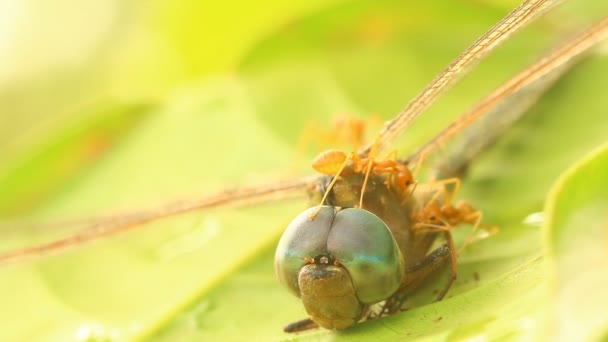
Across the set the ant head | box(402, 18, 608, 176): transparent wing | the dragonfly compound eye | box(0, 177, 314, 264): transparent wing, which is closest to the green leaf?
box(402, 18, 608, 176): transparent wing

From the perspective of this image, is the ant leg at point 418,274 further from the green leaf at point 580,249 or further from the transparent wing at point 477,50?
the green leaf at point 580,249

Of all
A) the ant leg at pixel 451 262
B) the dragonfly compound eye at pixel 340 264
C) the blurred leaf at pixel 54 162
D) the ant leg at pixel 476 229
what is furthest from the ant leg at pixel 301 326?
the blurred leaf at pixel 54 162

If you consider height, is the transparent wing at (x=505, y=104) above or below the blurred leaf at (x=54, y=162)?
above

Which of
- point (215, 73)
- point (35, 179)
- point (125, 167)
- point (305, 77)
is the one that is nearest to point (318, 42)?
point (305, 77)

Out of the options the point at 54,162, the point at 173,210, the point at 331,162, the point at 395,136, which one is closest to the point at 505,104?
the point at 395,136

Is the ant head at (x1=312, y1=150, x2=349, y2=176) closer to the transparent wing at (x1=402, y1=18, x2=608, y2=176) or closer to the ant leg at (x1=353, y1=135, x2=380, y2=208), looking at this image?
the ant leg at (x1=353, y1=135, x2=380, y2=208)

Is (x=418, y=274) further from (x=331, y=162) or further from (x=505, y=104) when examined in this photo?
(x=505, y=104)
